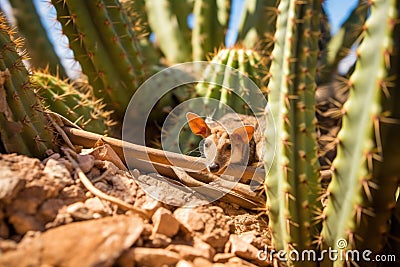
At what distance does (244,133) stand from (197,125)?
0.80 ft

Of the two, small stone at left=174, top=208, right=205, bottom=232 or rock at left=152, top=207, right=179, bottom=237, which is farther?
small stone at left=174, top=208, right=205, bottom=232

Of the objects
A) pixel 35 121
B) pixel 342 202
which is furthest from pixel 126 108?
pixel 342 202

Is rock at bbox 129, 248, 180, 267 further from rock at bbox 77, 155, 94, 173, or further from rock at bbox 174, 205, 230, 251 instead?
rock at bbox 77, 155, 94, 173

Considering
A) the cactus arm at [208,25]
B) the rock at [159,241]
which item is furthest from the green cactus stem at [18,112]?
the cactus arm at [208,25]

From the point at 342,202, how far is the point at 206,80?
4.30 feet

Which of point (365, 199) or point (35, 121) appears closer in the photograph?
point (365, 199)

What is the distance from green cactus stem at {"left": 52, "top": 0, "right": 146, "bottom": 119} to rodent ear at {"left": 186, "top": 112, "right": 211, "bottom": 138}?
59 cm

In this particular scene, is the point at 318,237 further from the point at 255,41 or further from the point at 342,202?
the point at 255,41

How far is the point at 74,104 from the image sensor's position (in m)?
2.20

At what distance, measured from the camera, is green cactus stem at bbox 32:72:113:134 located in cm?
209

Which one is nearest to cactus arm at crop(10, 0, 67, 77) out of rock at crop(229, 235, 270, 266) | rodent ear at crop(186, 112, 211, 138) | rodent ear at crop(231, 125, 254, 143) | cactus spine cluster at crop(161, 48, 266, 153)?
cactus spine cluster at crop(161, 48, 266, 153)

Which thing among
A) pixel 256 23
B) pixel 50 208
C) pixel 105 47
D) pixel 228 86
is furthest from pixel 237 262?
pixel 256 23

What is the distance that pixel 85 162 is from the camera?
1406 millimetres

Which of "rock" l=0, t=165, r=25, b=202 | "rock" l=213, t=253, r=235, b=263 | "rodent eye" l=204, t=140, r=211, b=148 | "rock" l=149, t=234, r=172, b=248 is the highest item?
"rock" l=0, t=165, r=25, b=202
